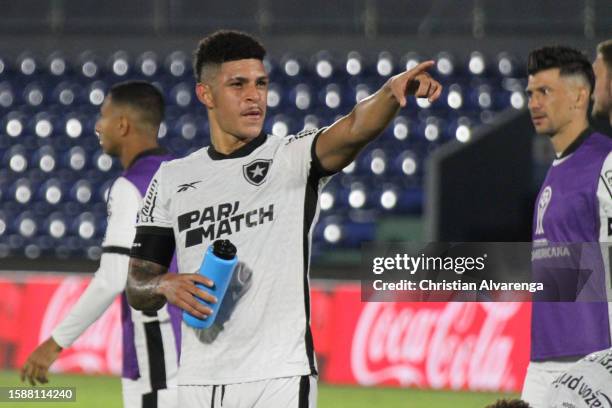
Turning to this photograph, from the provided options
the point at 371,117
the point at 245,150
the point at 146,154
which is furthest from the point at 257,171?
the point at 146,154

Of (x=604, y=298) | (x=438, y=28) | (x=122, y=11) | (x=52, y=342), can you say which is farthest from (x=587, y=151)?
(x=122, y=11)

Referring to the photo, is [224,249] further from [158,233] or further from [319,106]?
[319,106]

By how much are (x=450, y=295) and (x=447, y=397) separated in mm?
5487

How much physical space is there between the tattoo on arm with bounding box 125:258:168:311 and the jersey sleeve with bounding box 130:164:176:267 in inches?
0.8

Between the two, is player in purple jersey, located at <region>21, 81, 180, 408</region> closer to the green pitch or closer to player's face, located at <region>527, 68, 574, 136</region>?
player's face, located at <region>527, 68, 574, 136</region>

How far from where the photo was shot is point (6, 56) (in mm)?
16484

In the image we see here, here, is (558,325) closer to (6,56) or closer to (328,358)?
(328,358)

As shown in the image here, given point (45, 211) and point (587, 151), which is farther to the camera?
point (45, 211)

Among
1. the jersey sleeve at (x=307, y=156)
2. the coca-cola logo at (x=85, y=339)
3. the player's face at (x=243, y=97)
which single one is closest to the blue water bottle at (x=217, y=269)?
the jersey sleeve at (x=307, y=156)

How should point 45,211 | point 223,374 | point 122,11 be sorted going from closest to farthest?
point 223,374, point 45,211, point 122,11

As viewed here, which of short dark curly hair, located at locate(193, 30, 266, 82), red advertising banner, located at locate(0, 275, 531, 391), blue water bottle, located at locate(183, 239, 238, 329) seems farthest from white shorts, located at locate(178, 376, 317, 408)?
red advertising banner, located at locate(0, 275, 531, 391)

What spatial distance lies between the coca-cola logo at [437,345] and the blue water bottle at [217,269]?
731cm

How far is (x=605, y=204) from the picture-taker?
4656 millimetres

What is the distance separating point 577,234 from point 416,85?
5.35 ft
